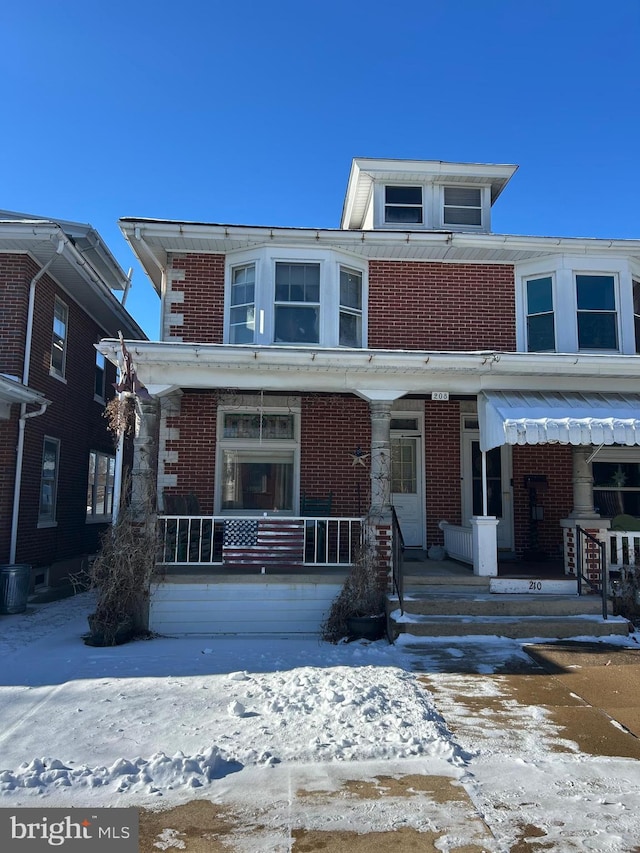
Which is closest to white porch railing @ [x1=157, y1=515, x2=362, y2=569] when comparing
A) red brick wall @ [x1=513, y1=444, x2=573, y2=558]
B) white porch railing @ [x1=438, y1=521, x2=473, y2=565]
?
white porch railing @ [x1=438, y1=521, x2=473, y2=565]

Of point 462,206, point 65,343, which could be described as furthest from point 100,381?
point 462,206

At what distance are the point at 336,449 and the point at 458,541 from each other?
2.66 m

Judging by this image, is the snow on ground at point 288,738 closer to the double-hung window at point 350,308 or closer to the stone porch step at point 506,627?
the stone porch step at point 506,627

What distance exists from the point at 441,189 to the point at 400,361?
A: 551 centimetres

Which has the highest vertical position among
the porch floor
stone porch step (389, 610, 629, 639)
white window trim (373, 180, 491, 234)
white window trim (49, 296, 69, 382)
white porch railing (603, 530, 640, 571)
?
white window trim (373, 180, 491, 234)

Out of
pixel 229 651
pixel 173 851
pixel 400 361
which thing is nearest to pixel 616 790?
pixel 173 851

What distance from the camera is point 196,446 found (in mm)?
10789

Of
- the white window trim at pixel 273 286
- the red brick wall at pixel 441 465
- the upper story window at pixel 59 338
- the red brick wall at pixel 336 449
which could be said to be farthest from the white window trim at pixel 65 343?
the red brick wall at pixel 441 465

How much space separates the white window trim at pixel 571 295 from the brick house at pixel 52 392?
820 centimetres

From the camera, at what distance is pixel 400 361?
349 inches

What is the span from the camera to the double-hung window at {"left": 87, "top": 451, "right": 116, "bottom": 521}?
14703mm

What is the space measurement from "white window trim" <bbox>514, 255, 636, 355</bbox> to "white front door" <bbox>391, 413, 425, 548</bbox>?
2468mm

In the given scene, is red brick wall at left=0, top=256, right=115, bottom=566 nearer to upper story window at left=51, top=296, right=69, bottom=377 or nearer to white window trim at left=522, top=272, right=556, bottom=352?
upper story window at left=51, top=296, right=69, bottom=377

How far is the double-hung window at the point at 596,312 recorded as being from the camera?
35.1 ft
